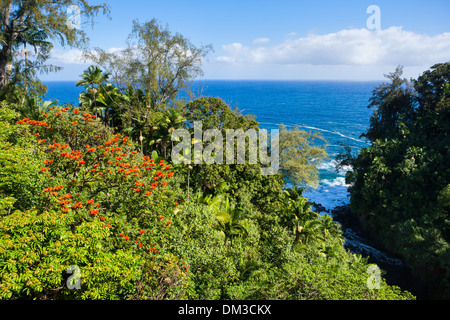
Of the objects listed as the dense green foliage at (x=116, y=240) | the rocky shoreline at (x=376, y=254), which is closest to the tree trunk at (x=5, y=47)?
the dense green foliage at (x=116, y=240)

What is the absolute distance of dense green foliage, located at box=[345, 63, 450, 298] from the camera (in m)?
20.3

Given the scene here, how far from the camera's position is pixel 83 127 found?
11.4 meters

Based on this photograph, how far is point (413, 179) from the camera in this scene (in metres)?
25.0

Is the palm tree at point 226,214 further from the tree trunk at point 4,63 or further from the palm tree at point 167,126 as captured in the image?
the tree trunk at point 4,63

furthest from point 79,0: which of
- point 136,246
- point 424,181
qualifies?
point 424,181

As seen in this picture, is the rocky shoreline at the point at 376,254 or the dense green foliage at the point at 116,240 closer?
the dense green foliage at the point at 116,240

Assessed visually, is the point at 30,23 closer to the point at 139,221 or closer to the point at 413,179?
the point at 139,221

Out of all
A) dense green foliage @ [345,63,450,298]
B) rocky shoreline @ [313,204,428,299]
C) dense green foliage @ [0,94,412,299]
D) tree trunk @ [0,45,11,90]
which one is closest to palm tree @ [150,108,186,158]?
dense green foliage @ [0,94,412,299]

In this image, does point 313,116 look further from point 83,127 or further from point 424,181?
point 83,127

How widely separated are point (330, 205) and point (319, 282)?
33.0 metres

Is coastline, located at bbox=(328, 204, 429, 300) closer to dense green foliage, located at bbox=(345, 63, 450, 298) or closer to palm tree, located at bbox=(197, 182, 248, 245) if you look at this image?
dense green foliage, located at bbox=(345, 63, 450, 298)

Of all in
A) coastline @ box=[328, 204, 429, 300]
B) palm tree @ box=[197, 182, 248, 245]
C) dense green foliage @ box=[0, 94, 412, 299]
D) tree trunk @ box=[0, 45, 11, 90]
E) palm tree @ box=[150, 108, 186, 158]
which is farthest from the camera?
coastline @ box=[328, 204, 429, 300]

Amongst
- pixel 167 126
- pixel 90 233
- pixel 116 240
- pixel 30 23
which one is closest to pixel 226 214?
pixel 167 126

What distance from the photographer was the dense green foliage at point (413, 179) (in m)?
20.3
